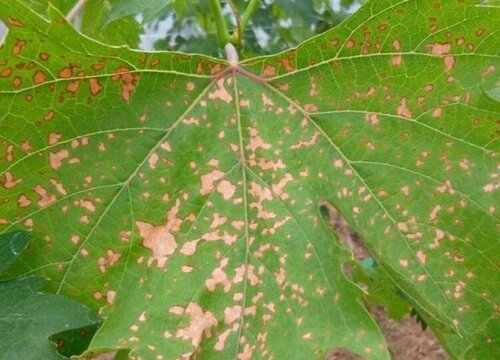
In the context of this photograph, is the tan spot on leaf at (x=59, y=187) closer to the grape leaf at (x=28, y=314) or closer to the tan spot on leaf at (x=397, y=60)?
the grape leaf at (x=28, y=314)

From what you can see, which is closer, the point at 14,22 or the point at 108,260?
the point at 14,22

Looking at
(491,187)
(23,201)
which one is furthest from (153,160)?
(491,187)

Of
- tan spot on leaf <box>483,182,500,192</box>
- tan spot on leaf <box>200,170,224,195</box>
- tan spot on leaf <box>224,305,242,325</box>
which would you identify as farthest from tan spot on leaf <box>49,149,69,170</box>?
tan spot on leaf <box>483,182,500,192</box>

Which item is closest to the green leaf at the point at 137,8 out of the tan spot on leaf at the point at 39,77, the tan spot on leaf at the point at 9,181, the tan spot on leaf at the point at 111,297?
the tan spot on leaf at the point at 39,77

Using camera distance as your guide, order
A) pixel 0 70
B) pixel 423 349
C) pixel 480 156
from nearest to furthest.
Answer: pixel 0 70
pixel 480 156
pixel 423 349

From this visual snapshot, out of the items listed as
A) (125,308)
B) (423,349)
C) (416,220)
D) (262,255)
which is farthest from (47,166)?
(423,349)

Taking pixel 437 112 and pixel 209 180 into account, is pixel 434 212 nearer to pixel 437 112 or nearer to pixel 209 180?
pixel 437 112

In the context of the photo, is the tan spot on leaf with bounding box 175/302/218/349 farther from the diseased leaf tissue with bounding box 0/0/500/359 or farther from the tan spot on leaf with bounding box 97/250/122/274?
the tan spot on leaf with bounding box 97/250/122/274

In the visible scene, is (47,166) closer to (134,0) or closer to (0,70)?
(0,70)
